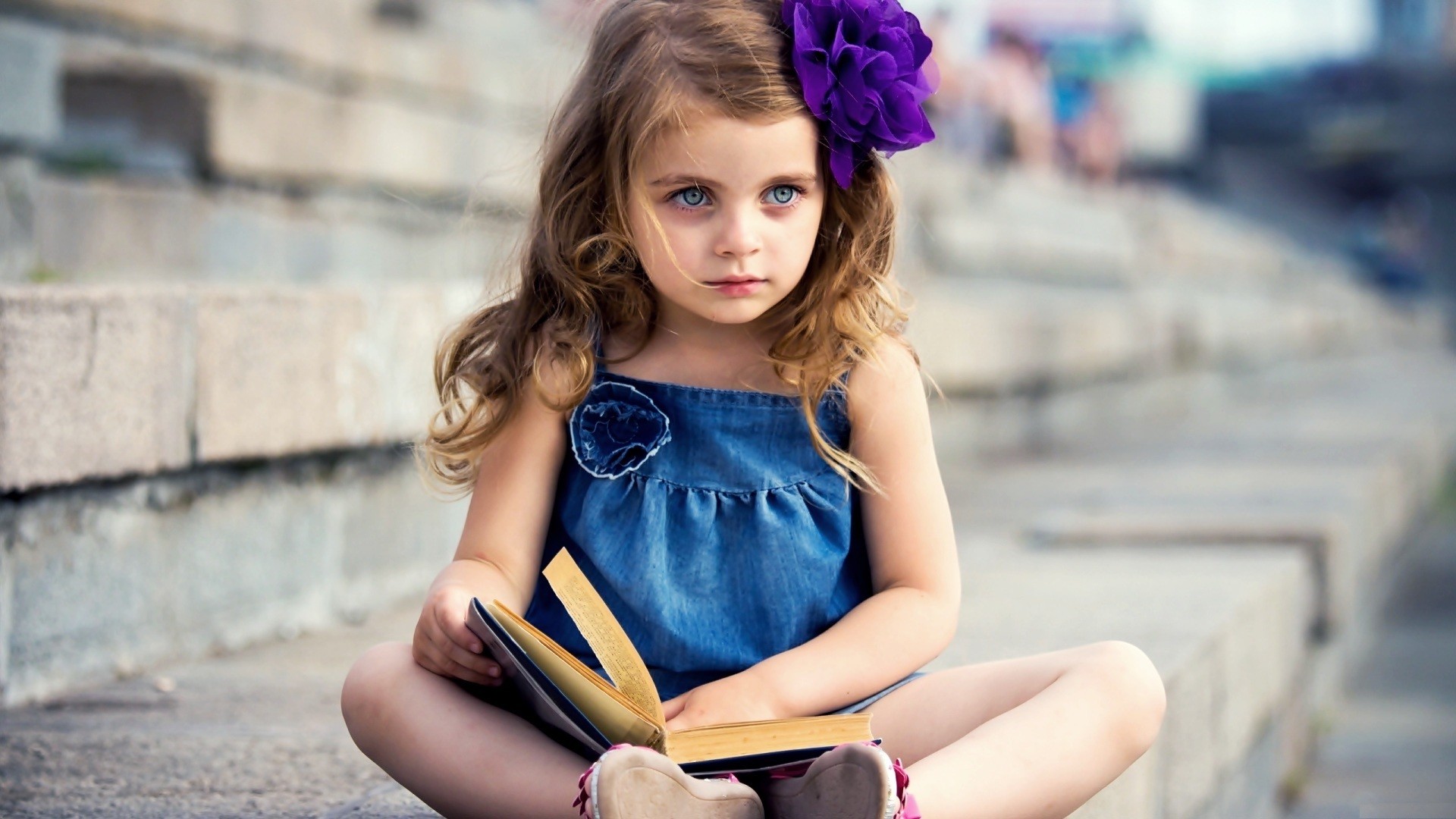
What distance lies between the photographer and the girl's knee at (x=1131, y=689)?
1746 millimetres

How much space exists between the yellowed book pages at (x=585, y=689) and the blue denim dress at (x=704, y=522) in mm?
279

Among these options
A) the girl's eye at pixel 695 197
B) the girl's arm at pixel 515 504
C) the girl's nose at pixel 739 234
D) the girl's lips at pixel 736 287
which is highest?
the girl's eye at pixel 695 197

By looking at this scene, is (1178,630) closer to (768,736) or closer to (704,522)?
(704,522)

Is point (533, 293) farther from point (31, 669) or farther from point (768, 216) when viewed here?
point (31, 669)

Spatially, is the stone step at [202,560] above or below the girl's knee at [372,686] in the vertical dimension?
below

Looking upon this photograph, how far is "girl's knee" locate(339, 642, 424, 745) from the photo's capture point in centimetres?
174

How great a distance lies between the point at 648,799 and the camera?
1408 mm

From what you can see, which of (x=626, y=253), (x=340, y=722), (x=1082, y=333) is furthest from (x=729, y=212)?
(x=1082, y=333)

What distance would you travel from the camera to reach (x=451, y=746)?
5.55ft

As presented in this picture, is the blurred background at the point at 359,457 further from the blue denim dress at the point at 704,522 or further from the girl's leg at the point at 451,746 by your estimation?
the blue denim dress at the point at 704,522

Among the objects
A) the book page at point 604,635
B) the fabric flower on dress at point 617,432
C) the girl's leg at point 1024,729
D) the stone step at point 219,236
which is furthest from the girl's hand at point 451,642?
the stone step at point 219,236

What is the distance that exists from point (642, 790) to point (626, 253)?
75 cm

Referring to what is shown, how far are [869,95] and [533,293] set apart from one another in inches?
20.3

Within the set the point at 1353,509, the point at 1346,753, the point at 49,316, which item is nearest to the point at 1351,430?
the point at 1353,509
